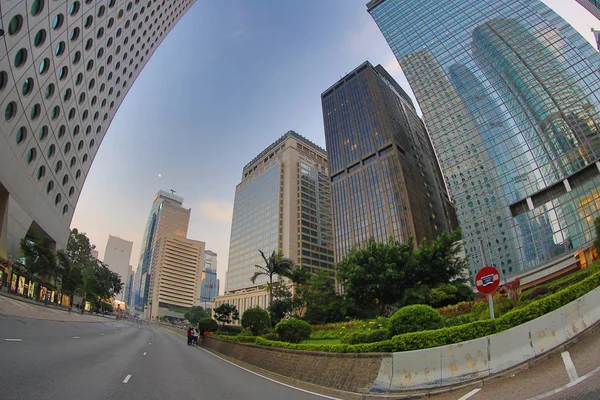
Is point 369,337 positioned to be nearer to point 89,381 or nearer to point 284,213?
point 89,381

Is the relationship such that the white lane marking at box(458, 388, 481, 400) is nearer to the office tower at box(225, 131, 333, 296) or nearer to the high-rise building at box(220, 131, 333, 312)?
the office tower at box(225, 131, 333, 296)

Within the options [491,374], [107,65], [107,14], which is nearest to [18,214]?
[107,65]

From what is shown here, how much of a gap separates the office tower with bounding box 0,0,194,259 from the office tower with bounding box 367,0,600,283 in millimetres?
60748

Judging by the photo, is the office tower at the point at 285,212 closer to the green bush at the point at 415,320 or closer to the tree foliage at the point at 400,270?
the tree foliage at the point at 400,270


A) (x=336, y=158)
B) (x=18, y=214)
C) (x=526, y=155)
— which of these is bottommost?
(x=18, y=214)

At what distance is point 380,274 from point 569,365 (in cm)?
2306

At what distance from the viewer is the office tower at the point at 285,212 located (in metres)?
111

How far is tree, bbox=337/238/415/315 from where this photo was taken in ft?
98.0

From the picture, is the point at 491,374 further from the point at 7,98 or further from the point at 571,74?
the point at 571,74

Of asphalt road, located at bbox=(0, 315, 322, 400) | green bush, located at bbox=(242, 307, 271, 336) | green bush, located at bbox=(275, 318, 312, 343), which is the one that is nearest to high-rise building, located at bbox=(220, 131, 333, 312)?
green bush, located at bbox=(242, 307, 271, 336)

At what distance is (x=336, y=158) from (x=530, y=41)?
60.4 metres

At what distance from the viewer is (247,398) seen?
841cm

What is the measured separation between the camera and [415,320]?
1093cm

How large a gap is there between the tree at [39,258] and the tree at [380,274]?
3807 centimetres
